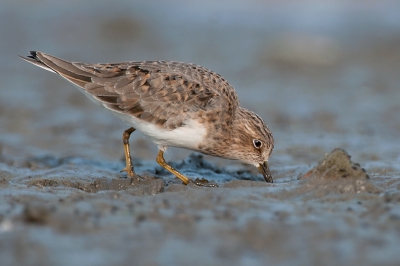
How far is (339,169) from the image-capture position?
18.1 ft

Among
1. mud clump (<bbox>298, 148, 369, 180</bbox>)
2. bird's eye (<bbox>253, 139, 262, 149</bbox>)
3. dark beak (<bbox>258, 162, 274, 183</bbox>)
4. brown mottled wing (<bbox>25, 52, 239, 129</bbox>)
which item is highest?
brown mottled wing (<bbox>25, 52, 239, 129</bbox>)

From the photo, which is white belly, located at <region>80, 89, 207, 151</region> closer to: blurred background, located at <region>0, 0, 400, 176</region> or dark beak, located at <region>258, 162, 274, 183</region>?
dark beak, located at <region>258, 162, 274, 183</region>

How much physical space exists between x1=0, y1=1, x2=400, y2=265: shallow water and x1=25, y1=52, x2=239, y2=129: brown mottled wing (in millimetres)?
877

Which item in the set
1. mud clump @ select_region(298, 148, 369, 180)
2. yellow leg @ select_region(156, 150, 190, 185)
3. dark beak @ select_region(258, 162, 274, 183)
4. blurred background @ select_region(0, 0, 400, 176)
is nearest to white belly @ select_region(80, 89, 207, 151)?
yellow leg @ select_region(156, 150, 190, 185)

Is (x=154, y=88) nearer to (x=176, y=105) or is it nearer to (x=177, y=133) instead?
(x=176, y=105)

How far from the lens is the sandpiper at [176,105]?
275 inches

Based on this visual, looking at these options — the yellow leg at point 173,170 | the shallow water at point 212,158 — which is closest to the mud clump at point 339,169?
the shallow water at point 212,158

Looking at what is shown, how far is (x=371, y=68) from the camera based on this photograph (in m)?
15.4

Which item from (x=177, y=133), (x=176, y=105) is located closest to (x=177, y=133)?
(x=177, y=133)

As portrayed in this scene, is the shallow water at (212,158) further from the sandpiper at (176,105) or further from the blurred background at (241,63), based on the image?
the sandpiper at (176,105)

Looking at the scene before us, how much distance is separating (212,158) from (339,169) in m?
3.75

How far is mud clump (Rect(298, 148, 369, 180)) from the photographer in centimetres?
553

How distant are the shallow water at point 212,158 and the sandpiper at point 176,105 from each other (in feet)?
1.79

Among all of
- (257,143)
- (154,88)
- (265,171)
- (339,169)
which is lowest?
(339,169)
